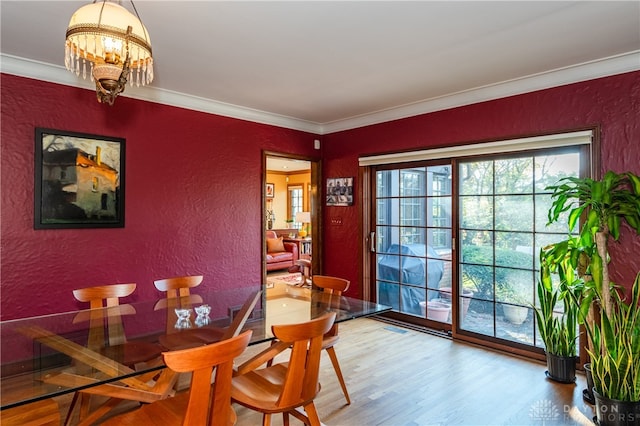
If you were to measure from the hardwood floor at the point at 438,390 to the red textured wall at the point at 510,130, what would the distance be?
1.11 m

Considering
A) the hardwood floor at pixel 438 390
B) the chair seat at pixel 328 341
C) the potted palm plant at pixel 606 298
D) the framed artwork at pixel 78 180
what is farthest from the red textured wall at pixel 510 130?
the framed artwork at pixel 78 180

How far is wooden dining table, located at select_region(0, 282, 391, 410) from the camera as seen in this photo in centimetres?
156

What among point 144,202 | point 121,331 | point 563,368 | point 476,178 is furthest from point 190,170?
point 563,368

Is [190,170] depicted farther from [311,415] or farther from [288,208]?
[288,208]

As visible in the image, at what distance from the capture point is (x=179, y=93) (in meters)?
3.93

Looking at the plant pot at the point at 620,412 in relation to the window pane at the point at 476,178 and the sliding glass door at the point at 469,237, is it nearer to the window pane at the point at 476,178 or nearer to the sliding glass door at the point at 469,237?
the sliding glass door at the point at 469,237

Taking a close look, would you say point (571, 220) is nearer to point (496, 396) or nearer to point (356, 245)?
point (496, 396)

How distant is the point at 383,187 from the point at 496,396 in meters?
2.77

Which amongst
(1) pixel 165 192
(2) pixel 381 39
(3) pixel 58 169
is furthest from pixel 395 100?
(3) pixel 58 169

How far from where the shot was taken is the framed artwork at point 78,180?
3.18 meters

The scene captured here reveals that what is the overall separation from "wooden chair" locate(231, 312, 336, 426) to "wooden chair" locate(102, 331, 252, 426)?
16 cm

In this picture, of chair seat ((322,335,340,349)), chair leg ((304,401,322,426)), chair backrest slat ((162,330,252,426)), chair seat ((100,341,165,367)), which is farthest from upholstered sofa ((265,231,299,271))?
chair backrest slat ((162,330,252,426))

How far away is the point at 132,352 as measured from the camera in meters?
1.91

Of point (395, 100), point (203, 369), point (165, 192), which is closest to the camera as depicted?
point (203, 369)
